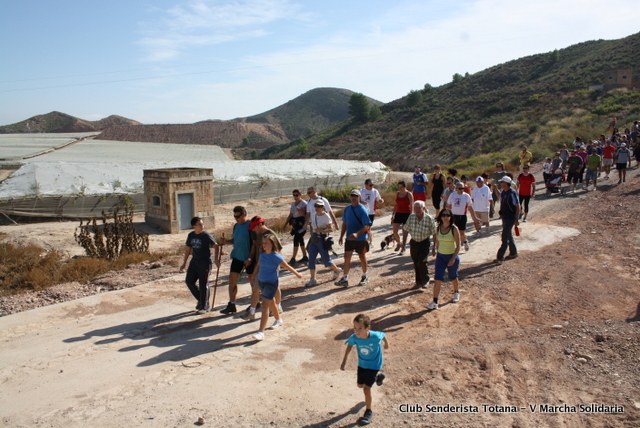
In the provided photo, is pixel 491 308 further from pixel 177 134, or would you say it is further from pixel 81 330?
pixel 177 134

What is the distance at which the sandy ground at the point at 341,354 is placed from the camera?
4559mm

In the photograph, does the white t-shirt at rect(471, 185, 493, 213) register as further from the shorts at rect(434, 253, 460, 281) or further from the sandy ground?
the shorts at rect(434, 253, 460, 281)

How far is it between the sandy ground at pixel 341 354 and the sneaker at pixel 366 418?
98 mm

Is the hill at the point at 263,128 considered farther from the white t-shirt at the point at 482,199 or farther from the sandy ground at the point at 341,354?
the sandy ground at the point at 341,354

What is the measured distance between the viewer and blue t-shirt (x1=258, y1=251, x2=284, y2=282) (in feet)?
20.5

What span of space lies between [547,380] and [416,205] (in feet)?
10.5

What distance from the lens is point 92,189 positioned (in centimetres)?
2148

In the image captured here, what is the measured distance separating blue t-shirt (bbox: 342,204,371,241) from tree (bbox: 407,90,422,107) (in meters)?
62.4

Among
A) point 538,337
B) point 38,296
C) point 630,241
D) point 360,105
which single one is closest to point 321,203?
point 538,337

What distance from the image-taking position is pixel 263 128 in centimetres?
10794

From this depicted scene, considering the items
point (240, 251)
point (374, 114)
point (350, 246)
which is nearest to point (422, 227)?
point (350, 246)

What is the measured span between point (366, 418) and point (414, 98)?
66.8m

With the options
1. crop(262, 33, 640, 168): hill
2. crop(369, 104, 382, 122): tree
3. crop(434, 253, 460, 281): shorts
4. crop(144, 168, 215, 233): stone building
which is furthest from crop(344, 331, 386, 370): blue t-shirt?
crop(369, 104, 382, 122): tree

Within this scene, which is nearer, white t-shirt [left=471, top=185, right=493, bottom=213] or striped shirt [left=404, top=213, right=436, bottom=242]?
striped shirt [left=404, top=213, right=436, bottom=242]
